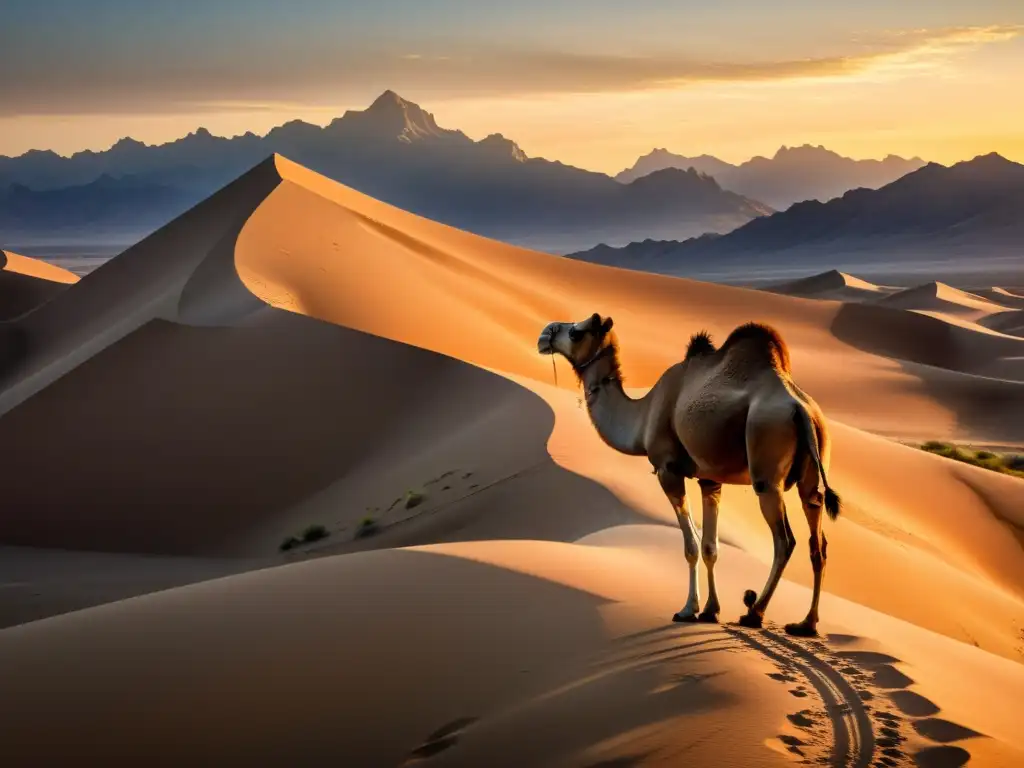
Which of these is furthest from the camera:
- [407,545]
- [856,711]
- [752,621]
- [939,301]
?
[939,301]

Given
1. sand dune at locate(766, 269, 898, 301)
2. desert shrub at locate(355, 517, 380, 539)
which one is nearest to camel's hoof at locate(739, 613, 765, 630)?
desert shrub at locate(355, 517, 380, 539)

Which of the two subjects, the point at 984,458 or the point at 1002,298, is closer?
the point at 984,458

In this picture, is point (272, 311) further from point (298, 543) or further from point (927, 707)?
point (927, 707)

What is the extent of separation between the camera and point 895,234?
620 feet

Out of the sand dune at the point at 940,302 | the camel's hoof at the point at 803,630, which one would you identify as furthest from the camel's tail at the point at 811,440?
the sand dune at the point at 940,302

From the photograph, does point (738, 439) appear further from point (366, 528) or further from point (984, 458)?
point (984, 458)

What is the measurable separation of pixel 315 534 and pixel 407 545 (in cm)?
288

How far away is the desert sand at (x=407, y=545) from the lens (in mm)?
5012

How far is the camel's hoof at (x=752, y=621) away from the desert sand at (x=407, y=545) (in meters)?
0.12

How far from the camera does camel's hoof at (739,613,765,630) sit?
6.67 metres

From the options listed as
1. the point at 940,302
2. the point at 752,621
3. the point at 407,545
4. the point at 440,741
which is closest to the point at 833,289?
the point at 940,302

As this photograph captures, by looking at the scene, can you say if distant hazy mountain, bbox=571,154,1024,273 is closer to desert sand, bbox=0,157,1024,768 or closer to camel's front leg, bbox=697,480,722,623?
desert sand, bbox=0,157,1024,768

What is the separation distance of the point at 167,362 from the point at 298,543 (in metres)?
8.95

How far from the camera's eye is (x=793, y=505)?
14.8 m
